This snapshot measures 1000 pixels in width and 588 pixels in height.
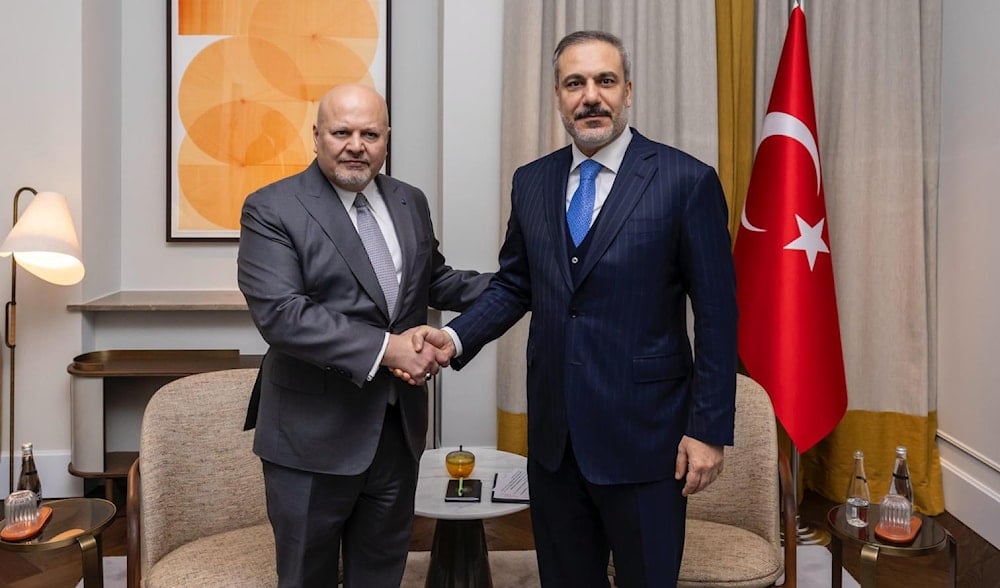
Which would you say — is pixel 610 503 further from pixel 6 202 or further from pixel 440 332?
pixel 6 202

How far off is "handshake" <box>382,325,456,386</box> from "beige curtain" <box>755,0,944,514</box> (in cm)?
237

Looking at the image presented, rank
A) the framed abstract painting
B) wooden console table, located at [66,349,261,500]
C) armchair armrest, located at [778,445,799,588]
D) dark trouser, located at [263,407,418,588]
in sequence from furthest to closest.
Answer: the framed abstract painting < wooden console table, located at [66,349,261,500] < armchair armrest, located at [778,445,799,588] < dark trouser, located at [263,407,418,588]

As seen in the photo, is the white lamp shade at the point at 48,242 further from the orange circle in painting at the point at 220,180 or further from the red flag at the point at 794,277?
the red flag at the point at 794,277

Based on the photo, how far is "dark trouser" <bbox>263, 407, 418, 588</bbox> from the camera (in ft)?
6.61

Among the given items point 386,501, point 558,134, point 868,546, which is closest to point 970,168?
point 558,134

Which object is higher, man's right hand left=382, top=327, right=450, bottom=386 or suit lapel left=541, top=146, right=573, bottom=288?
suit lapel left=541, top=146, right=573, bottom=288

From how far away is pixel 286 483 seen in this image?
2.03 meters

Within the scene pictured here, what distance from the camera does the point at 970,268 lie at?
3.56m

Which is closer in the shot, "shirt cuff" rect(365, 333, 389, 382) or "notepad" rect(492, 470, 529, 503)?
"shirt cuff" rect(365, 333, 389, 382)

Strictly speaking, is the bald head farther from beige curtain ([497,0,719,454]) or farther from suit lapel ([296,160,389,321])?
beige curtain ([497,0,719,454])

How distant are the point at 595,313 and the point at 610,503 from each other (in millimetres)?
410

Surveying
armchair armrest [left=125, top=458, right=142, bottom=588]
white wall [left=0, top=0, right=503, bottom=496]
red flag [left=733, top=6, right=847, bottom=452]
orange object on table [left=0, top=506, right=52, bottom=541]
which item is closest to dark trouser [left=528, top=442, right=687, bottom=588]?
armchair armrest [left=125, top=458, right=142, bottom=588]

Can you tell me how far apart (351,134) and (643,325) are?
828mm

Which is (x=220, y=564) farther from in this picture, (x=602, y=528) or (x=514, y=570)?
(x=514, y=570)
